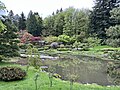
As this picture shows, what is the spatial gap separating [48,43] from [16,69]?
26979 mm

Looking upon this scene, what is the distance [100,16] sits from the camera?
38250 mm

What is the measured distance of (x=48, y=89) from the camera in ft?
29.3

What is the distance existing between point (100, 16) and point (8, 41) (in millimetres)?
24627

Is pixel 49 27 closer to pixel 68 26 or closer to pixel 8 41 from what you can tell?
pixel 68 26

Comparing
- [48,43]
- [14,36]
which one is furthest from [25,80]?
[48,43]

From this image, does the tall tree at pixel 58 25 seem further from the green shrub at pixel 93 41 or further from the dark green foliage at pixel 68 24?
the green shrub at pixel 93 41

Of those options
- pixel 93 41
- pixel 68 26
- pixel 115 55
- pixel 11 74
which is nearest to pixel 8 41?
pixel 11 74

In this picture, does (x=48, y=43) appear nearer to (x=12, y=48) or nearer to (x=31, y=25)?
(x=31, y=25)

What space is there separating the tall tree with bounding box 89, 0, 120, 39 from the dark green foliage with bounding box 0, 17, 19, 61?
2312 cm

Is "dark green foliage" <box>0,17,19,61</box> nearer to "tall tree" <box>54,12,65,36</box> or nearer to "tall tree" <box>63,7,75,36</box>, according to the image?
"tall tree" <box>63,7,75,36</box>

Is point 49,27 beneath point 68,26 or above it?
above

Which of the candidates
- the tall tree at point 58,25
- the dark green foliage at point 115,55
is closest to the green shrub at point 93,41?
the tall tree at point 58,25

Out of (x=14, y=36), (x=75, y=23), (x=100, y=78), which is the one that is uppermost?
(x=75, y=23)

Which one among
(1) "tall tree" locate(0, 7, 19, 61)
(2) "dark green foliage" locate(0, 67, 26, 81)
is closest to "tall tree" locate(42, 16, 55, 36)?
(1) "tall tree" locate(0, 7, 19, 61)
